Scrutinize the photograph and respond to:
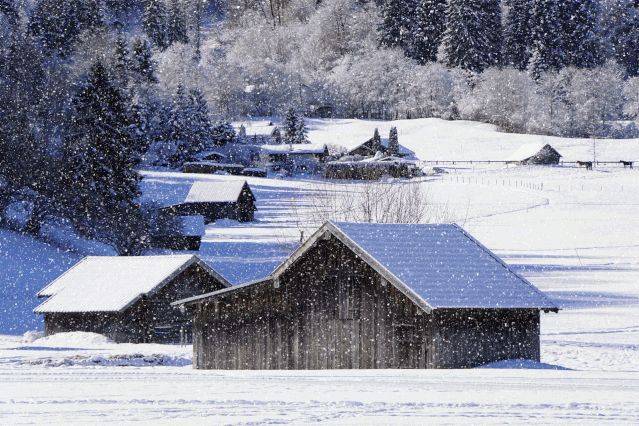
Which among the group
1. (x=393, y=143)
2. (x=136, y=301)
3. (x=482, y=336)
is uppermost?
(x=393, y=143)

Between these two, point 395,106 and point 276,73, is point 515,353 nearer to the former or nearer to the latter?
point 395,106

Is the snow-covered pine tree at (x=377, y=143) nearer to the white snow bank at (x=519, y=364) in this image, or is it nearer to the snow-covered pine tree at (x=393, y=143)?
the snow-covered pine tree at (x=393, y=143)

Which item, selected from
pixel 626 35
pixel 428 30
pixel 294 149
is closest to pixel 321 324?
pixel 294 149

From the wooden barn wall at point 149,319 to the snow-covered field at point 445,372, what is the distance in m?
1.15

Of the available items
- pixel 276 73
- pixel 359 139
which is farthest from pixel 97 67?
pixel 276 73

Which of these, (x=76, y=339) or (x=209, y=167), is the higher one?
(x=209, y=167)

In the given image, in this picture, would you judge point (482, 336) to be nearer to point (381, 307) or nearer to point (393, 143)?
point (381, 307)

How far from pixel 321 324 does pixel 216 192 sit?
179ft

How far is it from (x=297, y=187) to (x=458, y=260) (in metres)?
64.2

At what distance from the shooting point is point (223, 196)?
3150 inches

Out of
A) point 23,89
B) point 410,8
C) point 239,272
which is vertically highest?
point 410,8

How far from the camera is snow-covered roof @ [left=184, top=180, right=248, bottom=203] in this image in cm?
7938

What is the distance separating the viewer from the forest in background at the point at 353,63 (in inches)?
3994

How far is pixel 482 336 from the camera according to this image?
2641 cm
